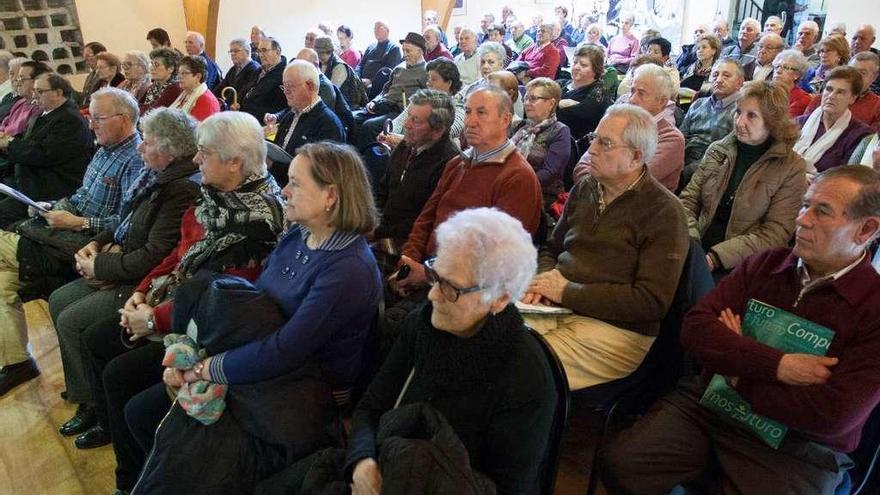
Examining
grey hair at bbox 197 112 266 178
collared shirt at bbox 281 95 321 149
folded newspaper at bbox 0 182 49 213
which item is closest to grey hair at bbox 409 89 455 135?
grey hair at bbox 197 112 266 178

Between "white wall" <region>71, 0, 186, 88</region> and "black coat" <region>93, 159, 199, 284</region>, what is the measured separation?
7031 millimetres

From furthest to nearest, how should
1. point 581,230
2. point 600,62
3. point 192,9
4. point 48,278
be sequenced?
point 192,9, point 600,62, point 48,278, point 581,230

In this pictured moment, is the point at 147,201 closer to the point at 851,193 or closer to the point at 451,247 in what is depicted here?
the point at 451,247

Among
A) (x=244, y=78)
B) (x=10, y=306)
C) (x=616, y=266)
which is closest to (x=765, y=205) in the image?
(x=616, y=266)

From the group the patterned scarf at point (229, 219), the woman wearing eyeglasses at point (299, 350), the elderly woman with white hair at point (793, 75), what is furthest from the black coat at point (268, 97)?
the elderly woman with white hair at point (793, 75)

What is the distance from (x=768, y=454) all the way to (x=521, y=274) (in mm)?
793

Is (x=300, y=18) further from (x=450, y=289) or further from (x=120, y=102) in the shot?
(x=450, y=289)

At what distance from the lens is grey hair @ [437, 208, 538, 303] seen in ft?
4.13

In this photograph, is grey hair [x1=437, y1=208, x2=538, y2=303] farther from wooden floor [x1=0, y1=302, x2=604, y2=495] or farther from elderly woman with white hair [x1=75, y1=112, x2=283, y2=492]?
wooden floor [x1=0, y1=302, x2=604, y2=495]

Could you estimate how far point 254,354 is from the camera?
152 centimetres

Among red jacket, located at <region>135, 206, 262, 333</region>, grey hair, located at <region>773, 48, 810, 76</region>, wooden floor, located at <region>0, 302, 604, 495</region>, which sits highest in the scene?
grey hair, located at <region>773, 48, 810, 76</region>

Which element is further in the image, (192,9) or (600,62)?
(192,9)

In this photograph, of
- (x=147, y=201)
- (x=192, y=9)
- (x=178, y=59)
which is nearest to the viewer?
(x=147, y=201)

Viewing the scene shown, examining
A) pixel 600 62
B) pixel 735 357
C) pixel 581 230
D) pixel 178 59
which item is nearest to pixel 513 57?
pixel 600 62
